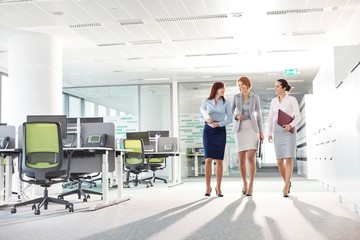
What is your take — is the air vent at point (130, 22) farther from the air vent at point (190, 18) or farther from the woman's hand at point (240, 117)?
the woman's hand at point (240, 117)

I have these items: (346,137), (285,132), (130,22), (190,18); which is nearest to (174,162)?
(130,22)

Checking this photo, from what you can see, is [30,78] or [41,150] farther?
[30,78]

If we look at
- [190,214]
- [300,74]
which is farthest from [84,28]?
[300,74]

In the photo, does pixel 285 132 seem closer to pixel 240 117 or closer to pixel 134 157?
pixel 240 117

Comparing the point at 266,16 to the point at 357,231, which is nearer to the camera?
the point at 357,231

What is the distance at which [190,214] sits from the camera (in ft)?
16.2

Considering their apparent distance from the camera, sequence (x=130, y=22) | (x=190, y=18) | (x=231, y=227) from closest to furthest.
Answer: (x=231, y=227) → (x=190, y=18) → (x=130, y=22)

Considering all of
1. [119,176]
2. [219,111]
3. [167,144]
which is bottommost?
[119,176]

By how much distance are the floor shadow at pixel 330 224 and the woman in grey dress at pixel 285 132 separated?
1.28 metres

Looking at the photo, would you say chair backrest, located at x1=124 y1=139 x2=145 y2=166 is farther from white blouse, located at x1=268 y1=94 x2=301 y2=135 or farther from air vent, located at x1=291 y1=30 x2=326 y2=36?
white blouse, located at x1=268 y1=94 x2=301 y2=135

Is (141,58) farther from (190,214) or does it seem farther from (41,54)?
(190,214)

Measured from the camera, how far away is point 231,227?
3980mm

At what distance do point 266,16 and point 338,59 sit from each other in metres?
1.50

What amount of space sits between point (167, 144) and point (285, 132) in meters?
5.70
